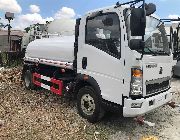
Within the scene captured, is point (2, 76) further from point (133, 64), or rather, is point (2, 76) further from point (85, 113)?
point (133, 64)

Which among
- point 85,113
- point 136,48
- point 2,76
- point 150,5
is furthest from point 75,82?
point 2,76

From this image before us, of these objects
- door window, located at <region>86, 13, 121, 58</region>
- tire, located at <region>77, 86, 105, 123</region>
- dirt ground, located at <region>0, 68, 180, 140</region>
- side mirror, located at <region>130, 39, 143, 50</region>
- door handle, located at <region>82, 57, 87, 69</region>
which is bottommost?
dirt ground, located at <region>0, 68, 180, 140</region>

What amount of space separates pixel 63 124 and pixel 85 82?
1119 mm

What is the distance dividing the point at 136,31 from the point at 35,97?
4909mm

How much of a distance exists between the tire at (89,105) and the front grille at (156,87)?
1126 mm

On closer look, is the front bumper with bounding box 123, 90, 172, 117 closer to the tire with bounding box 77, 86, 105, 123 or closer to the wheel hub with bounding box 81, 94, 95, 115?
the tire with bounding box 77, 86, 105, 123

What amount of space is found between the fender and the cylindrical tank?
26.0 inches

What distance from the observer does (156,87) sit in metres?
5.94

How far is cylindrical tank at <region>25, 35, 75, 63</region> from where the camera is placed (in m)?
7.18

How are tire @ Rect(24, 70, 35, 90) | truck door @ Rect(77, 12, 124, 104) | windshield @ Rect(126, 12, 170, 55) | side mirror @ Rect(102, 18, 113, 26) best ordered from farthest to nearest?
tire @ Rect(24, 70, 35, 90) < windshield @ Rect(126, 12, 170, 55) < side mirror @ Rect(102, 18, 113, 26) < truck door @ Rect(77, 12, 124, 104)

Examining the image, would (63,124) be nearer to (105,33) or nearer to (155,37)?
(105,33)

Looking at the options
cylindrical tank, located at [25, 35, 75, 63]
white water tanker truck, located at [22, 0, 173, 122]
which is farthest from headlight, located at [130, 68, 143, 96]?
cylindrical tank, located at [25, 35, 75, 63]

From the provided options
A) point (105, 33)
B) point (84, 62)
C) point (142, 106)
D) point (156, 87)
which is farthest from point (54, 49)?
point (142, 106)

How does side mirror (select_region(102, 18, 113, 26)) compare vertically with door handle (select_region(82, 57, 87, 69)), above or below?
above
